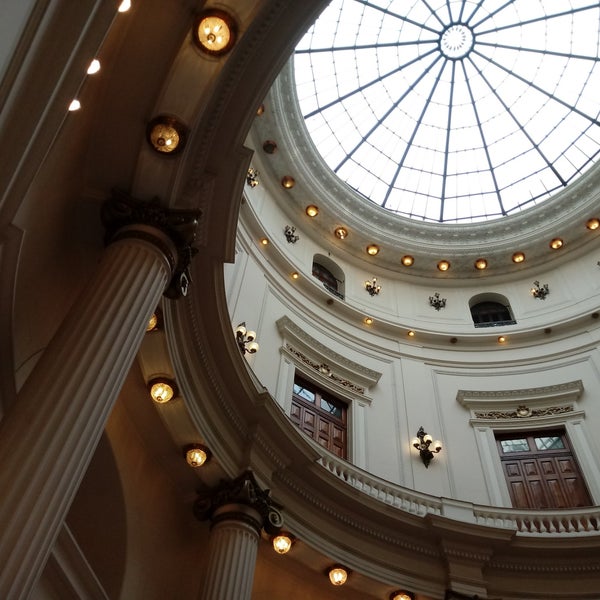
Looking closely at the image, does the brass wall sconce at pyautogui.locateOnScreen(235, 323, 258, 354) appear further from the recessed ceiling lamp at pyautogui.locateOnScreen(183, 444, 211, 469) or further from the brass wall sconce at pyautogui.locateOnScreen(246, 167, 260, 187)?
the brass wall sconce at pyautogui.locateOnScreen(246, 167, 260, 187)

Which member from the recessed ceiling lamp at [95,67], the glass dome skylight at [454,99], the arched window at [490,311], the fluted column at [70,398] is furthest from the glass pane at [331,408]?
the recessed ceiling lamp at [95,67]

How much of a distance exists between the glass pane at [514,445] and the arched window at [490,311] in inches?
177

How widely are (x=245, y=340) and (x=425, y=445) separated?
475 centimetres

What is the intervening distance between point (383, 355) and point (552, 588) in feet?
23.2

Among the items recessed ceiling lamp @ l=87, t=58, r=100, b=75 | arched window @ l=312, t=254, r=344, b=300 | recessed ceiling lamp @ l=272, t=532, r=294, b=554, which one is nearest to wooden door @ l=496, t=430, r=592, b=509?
recessed ceiling lamp @ l=272, t=532, r=294, b=554

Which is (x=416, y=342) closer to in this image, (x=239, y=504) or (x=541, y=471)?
(x=541, y=471)

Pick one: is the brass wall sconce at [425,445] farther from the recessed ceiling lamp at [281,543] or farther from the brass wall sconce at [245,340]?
the recessed ceiling lamp at [281,543]

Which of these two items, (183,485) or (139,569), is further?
(183,485)

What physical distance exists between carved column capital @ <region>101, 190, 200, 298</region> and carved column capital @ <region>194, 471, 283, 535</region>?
3.27 metres

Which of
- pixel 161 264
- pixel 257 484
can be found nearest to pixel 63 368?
pixel 161 264

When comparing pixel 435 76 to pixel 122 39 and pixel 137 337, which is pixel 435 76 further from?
pixel 137 337

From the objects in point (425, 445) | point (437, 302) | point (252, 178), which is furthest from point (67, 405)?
point (437, 302)

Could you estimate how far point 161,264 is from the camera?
734 cm

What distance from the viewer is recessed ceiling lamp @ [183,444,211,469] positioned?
934 cm
